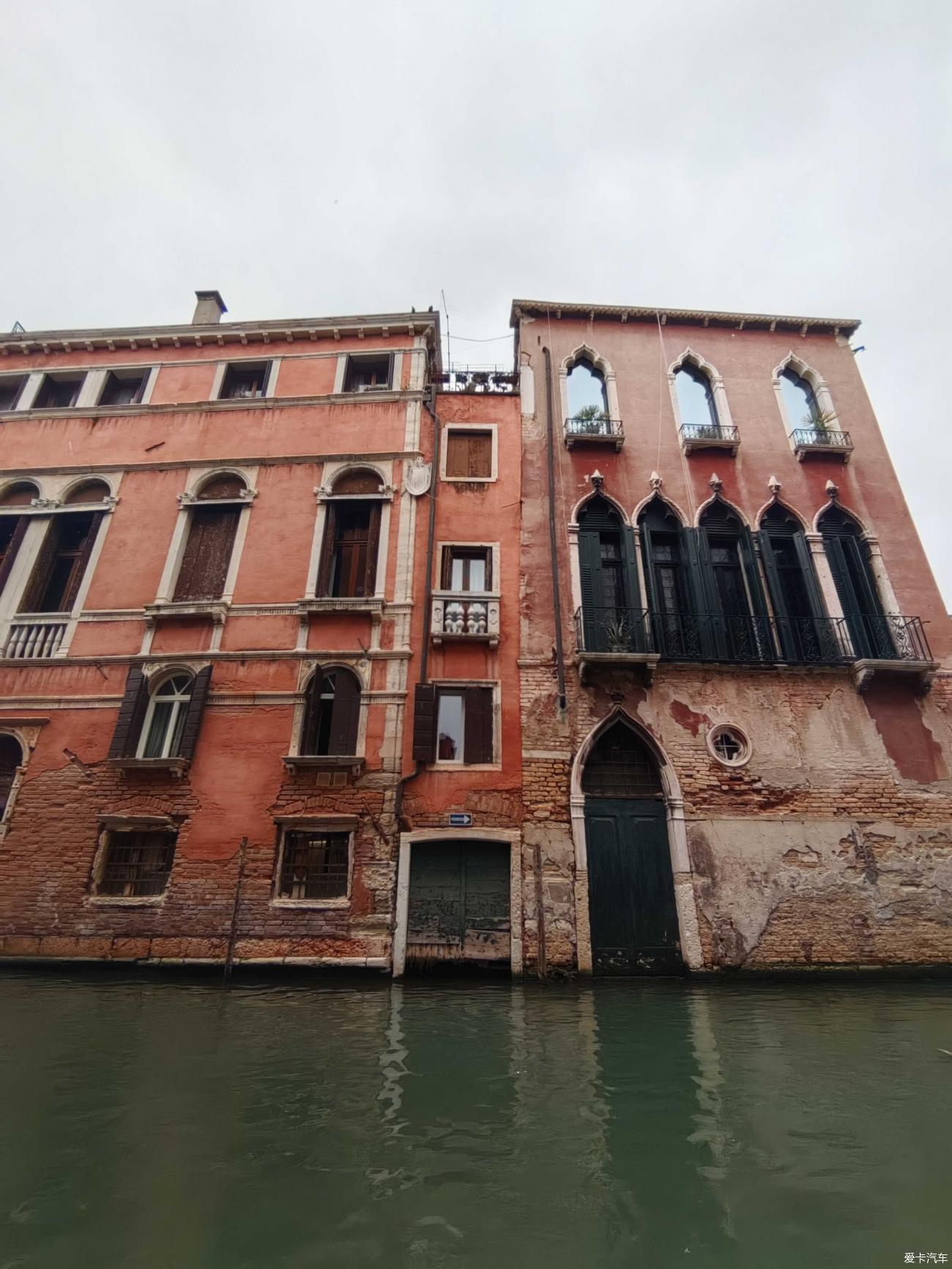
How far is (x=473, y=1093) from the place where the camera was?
4.33m

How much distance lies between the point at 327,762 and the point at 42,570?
7.68 metres

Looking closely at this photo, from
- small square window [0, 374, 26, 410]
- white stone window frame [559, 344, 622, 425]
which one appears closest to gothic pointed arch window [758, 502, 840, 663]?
white stone window frame [559, 344, 622, 425]

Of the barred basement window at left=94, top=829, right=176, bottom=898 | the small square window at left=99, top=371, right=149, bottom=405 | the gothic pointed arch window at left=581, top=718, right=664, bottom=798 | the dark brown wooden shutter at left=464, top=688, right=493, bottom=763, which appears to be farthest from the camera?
the small square window at left=99, top=371, right=149, bottom=405

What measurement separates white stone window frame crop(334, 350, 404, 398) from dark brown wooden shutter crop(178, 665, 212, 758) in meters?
6.98

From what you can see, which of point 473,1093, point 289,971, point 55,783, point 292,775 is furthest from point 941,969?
point 55,783

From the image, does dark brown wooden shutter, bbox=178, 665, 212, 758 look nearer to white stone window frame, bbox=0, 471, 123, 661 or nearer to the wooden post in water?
the wooden post in water

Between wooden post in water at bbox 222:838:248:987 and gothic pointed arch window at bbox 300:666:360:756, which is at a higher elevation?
gothic pointed arch window at bbox 300:666:360:756

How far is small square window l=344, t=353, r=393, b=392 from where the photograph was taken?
14.3 meters

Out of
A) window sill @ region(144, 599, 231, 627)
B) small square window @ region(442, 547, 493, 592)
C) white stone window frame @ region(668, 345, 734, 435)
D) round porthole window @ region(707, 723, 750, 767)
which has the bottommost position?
round porthole window @ region(707, 723, 750, 767)

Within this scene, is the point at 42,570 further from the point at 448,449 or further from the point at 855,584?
the point at 855,584

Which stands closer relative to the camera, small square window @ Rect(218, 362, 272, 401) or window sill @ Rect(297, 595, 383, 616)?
window sill @ Rect(297, 595, 383, 616)

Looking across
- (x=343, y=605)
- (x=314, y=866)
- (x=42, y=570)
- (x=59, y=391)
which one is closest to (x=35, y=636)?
(x=42, y=570)

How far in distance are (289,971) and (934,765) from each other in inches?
439

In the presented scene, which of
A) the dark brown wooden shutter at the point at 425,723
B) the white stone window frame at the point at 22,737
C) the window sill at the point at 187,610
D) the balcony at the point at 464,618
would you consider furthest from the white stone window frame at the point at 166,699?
the balcony at the point at 464,618
